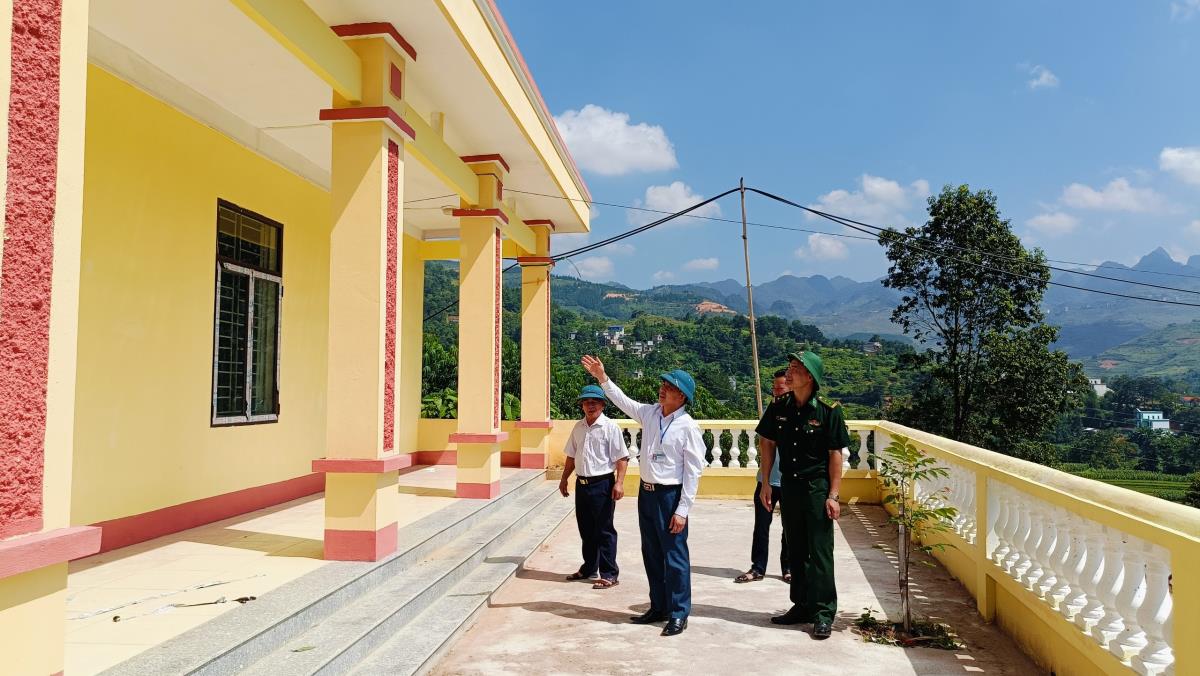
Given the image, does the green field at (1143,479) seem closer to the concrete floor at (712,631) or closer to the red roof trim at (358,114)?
the concrete floor at (712,631)

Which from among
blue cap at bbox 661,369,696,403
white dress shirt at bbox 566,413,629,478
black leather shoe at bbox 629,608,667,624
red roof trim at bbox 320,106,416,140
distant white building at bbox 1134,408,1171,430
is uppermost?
red roof trim at bbox 320,106,416,140

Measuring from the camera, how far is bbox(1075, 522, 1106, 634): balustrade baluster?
324 centimetres

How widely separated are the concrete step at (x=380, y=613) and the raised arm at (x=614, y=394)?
1.64 metres

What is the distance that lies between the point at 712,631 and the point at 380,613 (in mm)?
1868

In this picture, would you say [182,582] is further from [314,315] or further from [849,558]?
[849,558]

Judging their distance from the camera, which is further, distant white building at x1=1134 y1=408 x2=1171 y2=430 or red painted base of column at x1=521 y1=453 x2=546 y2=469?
distant white building at x1=1134 y1=408 x2=1171 y2=430

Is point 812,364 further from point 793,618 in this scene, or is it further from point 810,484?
point 793,618

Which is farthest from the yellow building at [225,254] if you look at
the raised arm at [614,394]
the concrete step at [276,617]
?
the raised arm at [614,394]

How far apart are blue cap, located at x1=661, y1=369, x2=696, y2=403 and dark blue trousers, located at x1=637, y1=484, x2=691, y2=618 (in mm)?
558

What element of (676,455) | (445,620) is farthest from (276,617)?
(676,455)

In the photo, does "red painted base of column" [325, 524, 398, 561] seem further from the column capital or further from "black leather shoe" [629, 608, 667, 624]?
the column capital

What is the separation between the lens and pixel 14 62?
2.21m

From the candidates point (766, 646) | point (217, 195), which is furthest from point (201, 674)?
point (217, 195)

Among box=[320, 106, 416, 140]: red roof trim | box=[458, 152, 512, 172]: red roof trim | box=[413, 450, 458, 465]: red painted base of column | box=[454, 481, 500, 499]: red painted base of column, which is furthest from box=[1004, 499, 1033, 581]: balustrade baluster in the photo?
box=[413, 450, 458, 465]: red painted base of column
